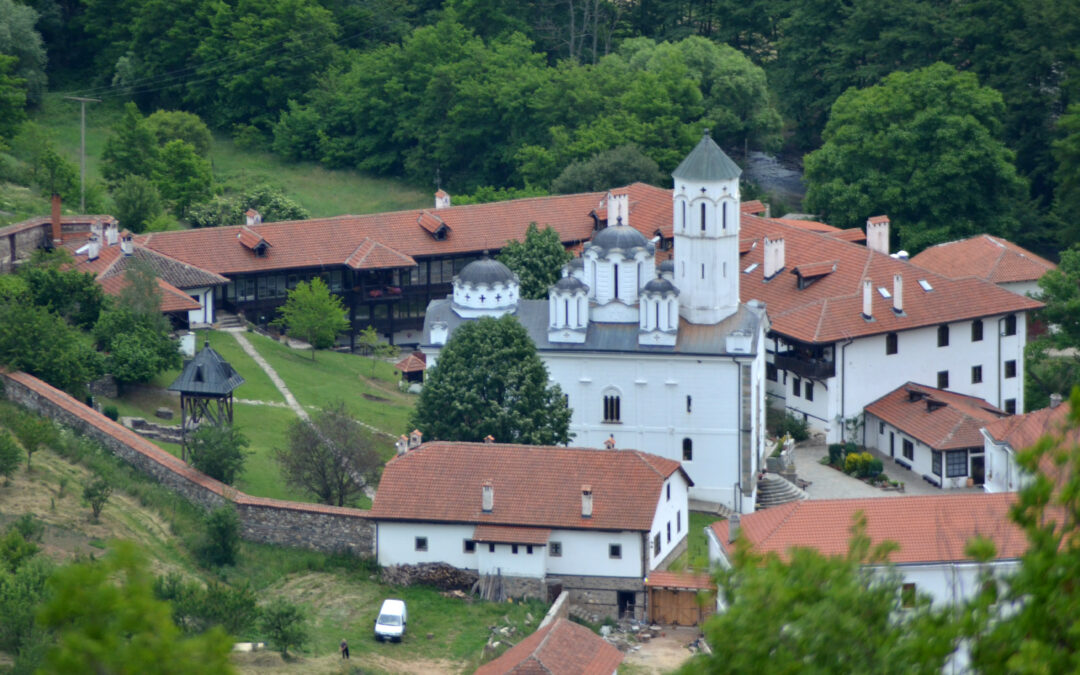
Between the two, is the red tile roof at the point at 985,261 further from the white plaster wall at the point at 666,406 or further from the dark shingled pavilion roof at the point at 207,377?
the dark shingled pavilion roof at the point at 207,377

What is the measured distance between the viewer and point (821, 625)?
70.6ft

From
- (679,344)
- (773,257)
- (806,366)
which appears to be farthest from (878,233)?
(679,344)

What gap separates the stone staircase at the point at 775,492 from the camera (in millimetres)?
59875

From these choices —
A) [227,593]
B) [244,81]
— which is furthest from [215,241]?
[227,593]

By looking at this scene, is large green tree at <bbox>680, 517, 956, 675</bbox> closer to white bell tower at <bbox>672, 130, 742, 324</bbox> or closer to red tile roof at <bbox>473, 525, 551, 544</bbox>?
red tile roof at <bbox>473, 525, 551, 544</bbox>

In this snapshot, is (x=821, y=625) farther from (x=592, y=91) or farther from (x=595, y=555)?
(x=592, y=91)

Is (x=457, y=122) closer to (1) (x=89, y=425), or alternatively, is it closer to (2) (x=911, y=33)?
(2) (x=911, y=33)

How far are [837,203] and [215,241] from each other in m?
25.1

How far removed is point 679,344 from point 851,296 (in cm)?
877

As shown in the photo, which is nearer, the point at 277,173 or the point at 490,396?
the point at 490,396

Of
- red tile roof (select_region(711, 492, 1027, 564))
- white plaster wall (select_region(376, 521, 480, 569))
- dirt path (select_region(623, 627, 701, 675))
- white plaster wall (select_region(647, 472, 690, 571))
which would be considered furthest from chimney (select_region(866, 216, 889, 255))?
white plaster wall (select_region(376, 521, 480, 569))

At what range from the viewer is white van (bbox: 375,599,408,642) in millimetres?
48250

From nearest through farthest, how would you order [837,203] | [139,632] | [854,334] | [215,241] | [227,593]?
1. [139,632]
2. [227,593]
3. [854,334]
4. [215,241]
5. [837,203]

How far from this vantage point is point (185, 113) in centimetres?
8919
